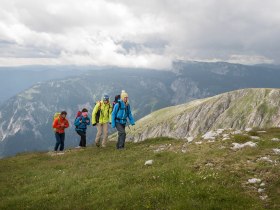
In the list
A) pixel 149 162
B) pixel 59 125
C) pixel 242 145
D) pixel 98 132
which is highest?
pixel 242 145

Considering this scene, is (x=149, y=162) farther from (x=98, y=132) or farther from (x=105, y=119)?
(x=98, y=132)

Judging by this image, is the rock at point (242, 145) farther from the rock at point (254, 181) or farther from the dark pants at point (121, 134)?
the dark pants at point (121, 134)

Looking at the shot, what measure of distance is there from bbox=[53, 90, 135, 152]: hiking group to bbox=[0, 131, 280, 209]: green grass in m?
3.54

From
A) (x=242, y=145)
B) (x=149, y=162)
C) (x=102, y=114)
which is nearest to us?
(x=149, y=162)

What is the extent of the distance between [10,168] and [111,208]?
15.2m

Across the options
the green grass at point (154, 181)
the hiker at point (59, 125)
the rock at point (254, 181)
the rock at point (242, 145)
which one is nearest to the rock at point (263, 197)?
the green grass at point (154, 181)

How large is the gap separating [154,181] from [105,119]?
1560cm

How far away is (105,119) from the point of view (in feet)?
105

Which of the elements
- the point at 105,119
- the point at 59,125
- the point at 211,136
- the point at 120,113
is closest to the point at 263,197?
the point at 211,136

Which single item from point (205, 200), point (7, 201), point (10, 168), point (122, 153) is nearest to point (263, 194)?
point (205, 200)

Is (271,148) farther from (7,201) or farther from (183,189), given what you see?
(7,201)

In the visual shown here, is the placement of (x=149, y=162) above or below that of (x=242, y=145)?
below

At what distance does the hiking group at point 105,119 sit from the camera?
2805 centimetres

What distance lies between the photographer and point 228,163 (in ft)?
60.5
